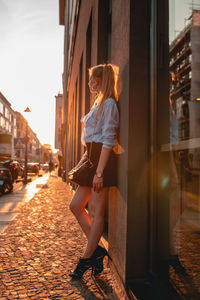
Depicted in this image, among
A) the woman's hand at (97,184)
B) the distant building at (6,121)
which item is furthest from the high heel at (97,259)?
the distant building at (6,121)

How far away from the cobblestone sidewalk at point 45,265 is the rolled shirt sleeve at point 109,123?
1.23 metres

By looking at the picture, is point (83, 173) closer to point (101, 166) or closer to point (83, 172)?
point (83, 172)

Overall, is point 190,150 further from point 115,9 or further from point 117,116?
point 115,9

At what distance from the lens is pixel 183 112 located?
2.24 metres

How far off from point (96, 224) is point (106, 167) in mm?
530

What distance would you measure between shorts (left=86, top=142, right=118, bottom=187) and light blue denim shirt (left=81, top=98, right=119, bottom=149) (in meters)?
0.06

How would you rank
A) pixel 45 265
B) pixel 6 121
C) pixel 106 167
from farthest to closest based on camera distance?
pixel 6 121 → pixel 45 265 → pixel 106 167

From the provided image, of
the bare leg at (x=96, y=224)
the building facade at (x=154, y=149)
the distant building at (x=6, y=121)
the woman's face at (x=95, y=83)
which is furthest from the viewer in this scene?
the distant building at (x=6, y=121)

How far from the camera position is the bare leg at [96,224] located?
8.31ft

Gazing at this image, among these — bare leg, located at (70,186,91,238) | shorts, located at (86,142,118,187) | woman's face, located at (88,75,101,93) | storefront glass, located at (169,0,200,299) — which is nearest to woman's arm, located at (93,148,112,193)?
shorts, located at (86,142,118,187)

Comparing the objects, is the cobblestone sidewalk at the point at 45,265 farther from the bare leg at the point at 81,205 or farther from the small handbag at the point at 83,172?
the small handbag at the point at 83,172

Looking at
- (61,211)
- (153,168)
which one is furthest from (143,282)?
(61,211)

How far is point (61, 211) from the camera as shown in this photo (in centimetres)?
627

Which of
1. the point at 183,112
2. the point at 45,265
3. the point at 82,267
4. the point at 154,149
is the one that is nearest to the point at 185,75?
the point at 183,112
